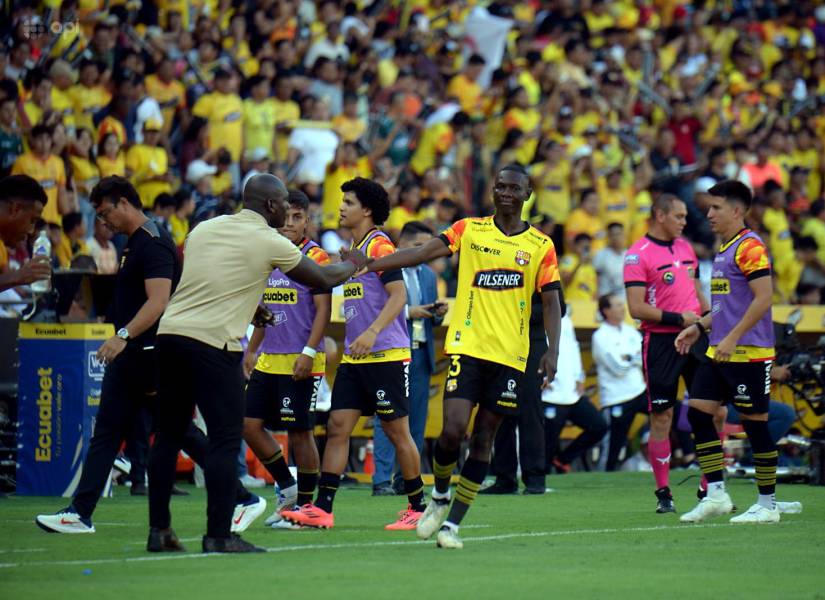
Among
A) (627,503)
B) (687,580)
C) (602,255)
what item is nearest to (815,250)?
(602,255)

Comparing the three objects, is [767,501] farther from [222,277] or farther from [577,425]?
[577,425]

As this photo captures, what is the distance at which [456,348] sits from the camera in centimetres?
942

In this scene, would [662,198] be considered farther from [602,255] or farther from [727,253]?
[602,255]

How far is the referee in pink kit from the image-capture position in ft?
39.8

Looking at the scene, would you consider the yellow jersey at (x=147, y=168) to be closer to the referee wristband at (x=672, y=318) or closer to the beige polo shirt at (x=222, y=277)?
the referee wristband at (x=672, y=318)

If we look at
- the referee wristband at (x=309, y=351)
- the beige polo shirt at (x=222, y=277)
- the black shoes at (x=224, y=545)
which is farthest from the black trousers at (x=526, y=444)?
the beige polo shirt at (x=222, y=277)

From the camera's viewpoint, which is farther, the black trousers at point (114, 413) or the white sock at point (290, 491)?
the white sock at point (290, 491)

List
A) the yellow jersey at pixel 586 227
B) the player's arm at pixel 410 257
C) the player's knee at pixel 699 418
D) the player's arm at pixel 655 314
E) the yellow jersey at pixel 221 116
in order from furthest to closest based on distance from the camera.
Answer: the yellow jersey at pixel 586 227, the yellow jersey at pixel 221 116, the player's arm at pixel 655 314, the player's knee at pixel 699 418, the player's arm at pixel 410 257

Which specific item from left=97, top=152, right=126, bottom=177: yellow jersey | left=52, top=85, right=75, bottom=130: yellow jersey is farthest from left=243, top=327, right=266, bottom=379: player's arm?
left=52, top=85, right=75, bottom=130: yellow jersey

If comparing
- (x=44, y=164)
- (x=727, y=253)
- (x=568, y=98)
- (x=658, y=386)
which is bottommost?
(x=658, y=386)

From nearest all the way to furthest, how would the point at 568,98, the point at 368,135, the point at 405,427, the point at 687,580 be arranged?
the point at 687,580
the point at 405,427
the point at 368,135
the point at 568,98

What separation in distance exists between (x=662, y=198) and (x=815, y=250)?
11.9 m

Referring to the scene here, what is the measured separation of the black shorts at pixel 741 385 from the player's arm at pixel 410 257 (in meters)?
2.87

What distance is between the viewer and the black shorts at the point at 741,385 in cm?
1123
